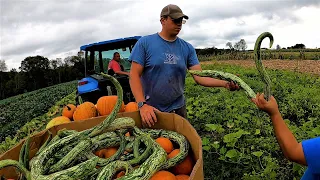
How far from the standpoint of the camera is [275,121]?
2078 millimetres

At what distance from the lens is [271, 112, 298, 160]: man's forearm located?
79.5 inches

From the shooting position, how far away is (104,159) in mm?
2186

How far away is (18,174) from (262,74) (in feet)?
5.28

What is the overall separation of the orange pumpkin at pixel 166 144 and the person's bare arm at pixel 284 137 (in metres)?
0.73

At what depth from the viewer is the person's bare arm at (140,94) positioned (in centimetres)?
284

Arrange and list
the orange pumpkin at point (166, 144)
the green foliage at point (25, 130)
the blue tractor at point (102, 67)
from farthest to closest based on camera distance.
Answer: the blue tractor at point (102, 67) → the green foliage at point (25, 130) → the orange pumpkin at point (166, 144)

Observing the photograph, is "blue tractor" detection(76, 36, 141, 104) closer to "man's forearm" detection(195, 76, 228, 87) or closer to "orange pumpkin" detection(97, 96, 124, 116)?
"man's forearm" detection(195, 76, 228, 87)

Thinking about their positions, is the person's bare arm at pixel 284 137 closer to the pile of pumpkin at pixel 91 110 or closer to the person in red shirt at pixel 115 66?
the pile of pumpkin at pixel 91 110

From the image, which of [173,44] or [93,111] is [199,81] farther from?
[93,111]

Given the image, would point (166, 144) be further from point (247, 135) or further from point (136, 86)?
point (247, 135)

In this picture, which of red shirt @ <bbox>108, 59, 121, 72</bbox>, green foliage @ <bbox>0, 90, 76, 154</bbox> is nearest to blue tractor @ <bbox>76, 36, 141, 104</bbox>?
red shirt @ <bbox>108, 59, 121, 72</bbox>

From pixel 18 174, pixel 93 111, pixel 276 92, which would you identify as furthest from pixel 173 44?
pixel 276 92

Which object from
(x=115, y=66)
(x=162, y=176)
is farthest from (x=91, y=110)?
(x=115, y=66)

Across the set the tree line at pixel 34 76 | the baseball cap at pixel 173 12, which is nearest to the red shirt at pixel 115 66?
the baseball cap at pixel 173 12
